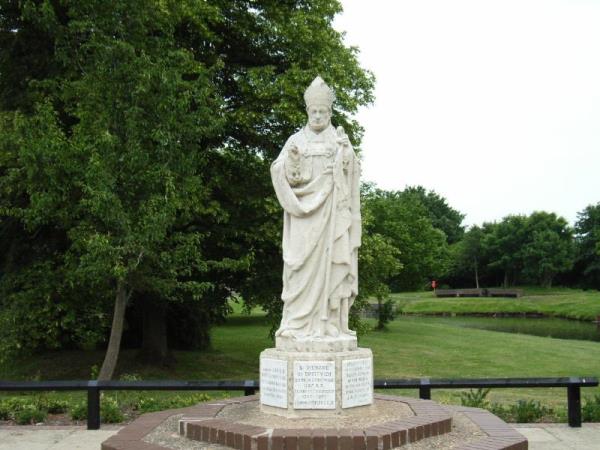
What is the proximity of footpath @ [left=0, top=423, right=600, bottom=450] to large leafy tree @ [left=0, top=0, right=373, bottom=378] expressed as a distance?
130 inches

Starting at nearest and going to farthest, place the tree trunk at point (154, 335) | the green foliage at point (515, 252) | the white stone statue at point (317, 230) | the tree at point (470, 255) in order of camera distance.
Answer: the white stone statue at point (317, 230) < the tree trunk at point (154, 335) < the green foliage at point (515, 252) < the tree at point (470, 255)

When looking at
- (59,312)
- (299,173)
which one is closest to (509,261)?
(59,312)

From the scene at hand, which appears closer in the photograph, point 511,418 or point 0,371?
point 511,418

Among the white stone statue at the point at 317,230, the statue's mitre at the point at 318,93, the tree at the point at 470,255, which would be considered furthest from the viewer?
the tree at the point at 470,255

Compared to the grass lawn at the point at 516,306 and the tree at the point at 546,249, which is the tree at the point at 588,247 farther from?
the grass lawn at the point at 516,306

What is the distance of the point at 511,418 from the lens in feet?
33.8

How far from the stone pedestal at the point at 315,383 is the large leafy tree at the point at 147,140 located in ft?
19.1

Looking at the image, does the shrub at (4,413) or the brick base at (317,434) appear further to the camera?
the shrub at (4,413)

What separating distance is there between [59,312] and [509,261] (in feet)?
202

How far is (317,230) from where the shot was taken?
7457 mm

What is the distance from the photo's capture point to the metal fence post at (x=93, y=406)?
32.2ft

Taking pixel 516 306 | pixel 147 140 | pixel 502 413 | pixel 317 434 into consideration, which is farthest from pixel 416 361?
pixel 516 306

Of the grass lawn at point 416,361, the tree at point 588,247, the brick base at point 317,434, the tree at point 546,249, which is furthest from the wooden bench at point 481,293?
the brick base at point 317,434

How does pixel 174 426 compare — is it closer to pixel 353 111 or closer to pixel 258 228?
pixel 258 228
